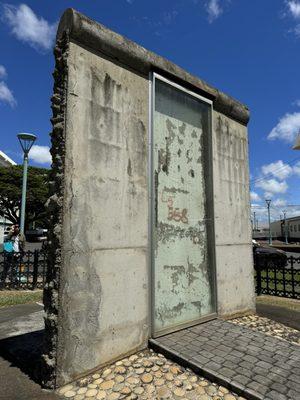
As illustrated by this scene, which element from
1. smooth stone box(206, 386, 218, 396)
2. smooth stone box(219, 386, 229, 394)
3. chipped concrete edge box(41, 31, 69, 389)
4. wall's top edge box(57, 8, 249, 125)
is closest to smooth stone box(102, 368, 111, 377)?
chipped concrete edge box(41, 31, 69, 389)

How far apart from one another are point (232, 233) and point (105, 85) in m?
3.45

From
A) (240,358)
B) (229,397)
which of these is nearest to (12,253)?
(240,358)

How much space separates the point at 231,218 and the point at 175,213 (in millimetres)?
1519

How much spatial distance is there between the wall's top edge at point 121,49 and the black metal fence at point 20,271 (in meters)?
6.32

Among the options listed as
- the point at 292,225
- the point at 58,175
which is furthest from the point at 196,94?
the point at 292,225

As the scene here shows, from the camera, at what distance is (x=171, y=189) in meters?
4.90

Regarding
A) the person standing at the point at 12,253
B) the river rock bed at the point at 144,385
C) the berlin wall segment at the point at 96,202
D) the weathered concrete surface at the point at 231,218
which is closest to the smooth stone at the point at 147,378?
the river rock bed at the point at 144,385

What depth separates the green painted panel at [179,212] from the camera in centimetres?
461

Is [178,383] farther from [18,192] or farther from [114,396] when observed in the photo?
[18,192]

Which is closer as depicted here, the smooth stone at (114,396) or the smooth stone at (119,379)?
the smooth stone at (114,396)

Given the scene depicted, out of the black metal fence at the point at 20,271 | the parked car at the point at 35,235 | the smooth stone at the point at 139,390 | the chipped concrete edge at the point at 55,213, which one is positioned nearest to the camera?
the smooth stone at the point at 139,390

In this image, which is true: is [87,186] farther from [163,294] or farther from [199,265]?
[199,265]

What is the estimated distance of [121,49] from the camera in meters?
4.22

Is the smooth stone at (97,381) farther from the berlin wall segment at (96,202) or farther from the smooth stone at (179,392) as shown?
the smooth stone at (179,392)
